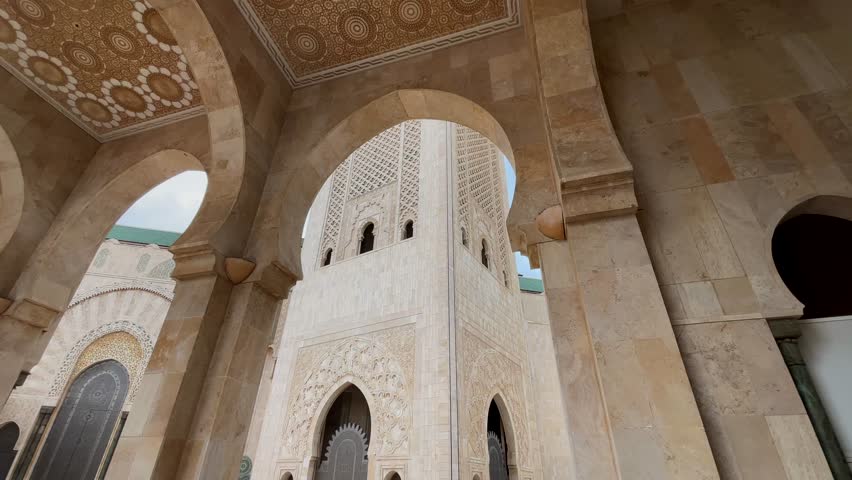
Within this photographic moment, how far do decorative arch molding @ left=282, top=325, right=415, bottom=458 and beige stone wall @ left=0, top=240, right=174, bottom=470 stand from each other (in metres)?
3.40

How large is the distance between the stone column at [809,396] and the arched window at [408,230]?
285 inches

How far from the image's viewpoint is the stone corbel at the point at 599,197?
72.8 inches

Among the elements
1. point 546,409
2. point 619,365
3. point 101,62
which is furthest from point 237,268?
point 546,409

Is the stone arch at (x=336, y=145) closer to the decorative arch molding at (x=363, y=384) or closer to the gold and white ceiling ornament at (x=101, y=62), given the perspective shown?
the gold and white ceiling ornament at (x=101, y=62)

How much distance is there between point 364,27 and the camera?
10.4 feet

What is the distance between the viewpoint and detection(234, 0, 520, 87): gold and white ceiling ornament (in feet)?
9.92

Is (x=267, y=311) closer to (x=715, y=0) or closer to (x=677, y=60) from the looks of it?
(x=677, y=60)

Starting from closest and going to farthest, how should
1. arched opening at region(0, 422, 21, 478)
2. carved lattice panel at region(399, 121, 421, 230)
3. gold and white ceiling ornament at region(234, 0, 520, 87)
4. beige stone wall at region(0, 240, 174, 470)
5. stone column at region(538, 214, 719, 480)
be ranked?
stone column at region(538, 214, 719, 480) < gold and white ceiling ornament at region(234, 0, 520, 87) < arched opening at region(0, 422, 21, 478) < beige stone wall at region(0, 240, 174, 470) < carved lattice panel at region(399, 121, 421, 230)

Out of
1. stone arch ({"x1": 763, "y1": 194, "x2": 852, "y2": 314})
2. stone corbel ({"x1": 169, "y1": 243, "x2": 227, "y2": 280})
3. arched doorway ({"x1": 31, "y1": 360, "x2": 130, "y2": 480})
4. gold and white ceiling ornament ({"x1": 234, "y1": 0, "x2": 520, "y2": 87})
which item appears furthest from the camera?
arched doorway ({"x1": 31, "y1": 360, "x2": 130, "y2": 480})

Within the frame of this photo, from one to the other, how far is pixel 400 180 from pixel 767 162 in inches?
302

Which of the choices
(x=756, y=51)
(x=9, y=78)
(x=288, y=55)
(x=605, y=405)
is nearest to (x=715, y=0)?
(x=756, y=51)

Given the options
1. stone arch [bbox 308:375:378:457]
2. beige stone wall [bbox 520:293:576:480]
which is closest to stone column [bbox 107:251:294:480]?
stone arch [bbox 308:375:378:457]

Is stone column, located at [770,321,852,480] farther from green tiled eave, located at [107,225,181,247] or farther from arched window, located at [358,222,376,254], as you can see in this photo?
green tiled eave, located at [107,225,181,247]

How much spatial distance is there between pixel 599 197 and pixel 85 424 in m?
10.2
